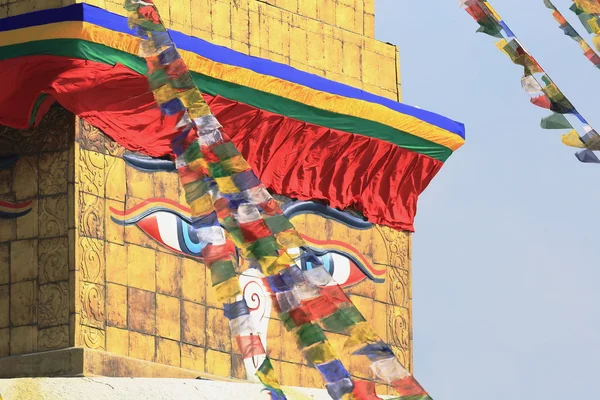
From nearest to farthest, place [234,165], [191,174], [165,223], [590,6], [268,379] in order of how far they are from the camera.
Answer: [268,379]
[191,174]
[234,165]
[590,6]
[165,223]

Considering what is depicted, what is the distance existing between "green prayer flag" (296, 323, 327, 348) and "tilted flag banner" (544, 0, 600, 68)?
4069mm

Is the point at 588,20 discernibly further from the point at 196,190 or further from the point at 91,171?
the point at 91,171

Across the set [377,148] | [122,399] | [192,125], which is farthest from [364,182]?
[192,125]

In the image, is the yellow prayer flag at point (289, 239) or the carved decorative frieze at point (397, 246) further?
the carved decorative frieze at point (397, 246)

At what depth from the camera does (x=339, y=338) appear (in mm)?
25062

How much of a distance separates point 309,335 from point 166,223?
8756 mm

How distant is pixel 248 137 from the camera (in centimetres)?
2445

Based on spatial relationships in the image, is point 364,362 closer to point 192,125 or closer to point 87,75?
point 87,75

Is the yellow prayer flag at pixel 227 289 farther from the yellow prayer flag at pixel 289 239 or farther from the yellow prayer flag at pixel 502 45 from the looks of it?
the yellow prayer flag at pixel 502 45

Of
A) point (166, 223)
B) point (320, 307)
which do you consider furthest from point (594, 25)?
point (166, 223)

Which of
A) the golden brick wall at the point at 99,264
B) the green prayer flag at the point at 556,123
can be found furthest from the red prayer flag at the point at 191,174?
the golden brick wall at the point at 99,264

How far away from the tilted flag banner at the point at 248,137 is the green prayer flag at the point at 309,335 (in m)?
0.01

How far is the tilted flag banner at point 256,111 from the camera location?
22.4 m

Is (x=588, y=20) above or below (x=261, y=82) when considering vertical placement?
below
